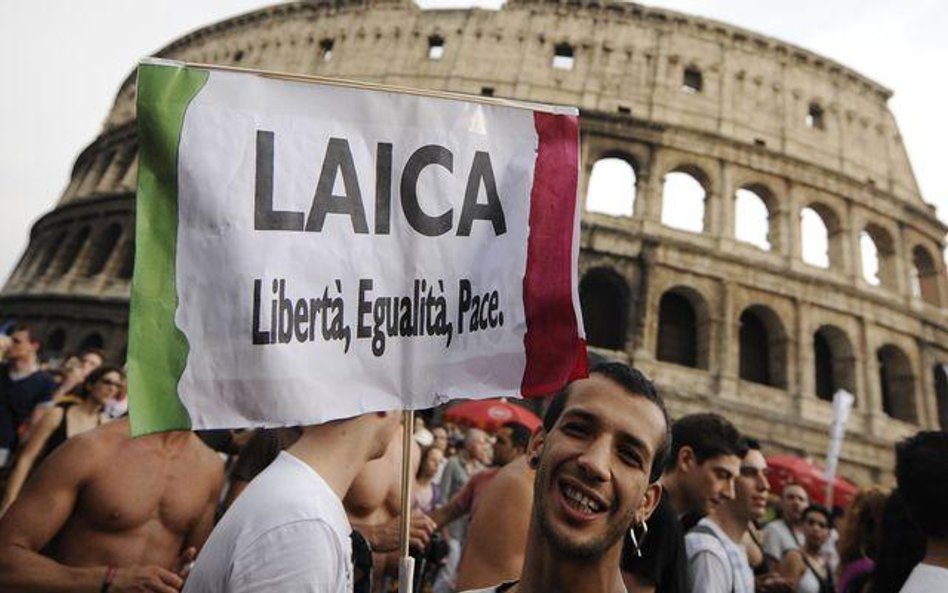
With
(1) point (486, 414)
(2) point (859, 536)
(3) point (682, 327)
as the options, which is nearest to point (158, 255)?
(2) point (859, 536)

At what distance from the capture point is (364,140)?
2.00 meters

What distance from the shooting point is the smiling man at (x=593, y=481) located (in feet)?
4.98

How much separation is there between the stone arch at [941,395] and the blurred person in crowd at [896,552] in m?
20.6

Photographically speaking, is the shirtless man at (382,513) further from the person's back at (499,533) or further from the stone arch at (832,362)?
the stone arch at (832,362)

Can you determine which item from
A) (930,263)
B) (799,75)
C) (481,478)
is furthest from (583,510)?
(930,263)

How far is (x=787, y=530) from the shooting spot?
17.9 feet

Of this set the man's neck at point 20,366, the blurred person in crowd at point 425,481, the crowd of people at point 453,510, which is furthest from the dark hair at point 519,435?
the man's neck at point 20,366

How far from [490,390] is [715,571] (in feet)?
4.83

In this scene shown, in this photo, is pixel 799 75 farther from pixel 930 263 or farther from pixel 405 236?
pixel 405 236

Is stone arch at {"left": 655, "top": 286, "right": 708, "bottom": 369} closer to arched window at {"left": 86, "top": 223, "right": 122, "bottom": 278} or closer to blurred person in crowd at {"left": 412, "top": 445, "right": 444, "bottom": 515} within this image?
blurred person in crowd at {"left": 412, "top": 445, "right": 444, "bottom": 515}

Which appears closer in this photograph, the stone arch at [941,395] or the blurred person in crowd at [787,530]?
the blurred person in crowd at [787,530]

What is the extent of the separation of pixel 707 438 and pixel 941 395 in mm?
22815

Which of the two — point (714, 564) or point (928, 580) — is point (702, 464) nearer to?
point (714, 564)

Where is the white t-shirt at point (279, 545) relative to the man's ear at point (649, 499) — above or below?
below
